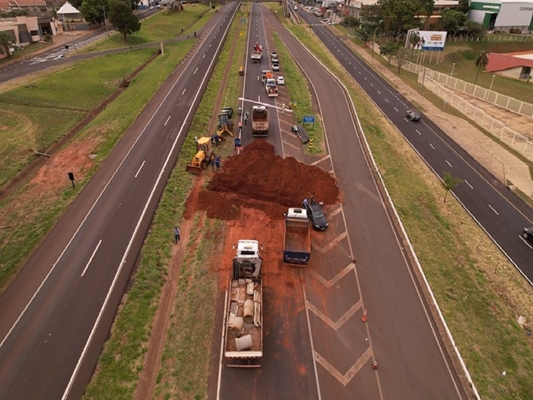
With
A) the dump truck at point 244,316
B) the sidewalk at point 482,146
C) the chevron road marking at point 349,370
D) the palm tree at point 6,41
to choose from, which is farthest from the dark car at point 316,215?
the palm tree at point 6,41

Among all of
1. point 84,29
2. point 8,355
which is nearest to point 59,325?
point 8,355

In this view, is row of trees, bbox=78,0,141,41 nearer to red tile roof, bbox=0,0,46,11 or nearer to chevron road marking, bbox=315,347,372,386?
red tile roof, bbox=0,0,46,11

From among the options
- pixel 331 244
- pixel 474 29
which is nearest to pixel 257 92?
pixel 331 244

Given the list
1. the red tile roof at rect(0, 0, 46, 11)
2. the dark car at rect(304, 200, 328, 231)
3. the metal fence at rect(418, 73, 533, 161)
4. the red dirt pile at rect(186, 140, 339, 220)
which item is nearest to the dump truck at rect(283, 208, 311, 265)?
the dark car at rect(304, 200, 328, 231)

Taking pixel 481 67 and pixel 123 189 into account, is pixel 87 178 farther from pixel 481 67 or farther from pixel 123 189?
pixel 481 67

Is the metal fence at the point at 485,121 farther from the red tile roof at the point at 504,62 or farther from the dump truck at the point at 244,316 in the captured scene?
the dump truck at the point at 244,316

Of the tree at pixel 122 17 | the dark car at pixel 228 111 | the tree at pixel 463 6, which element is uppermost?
the tree at pixel 463 6
